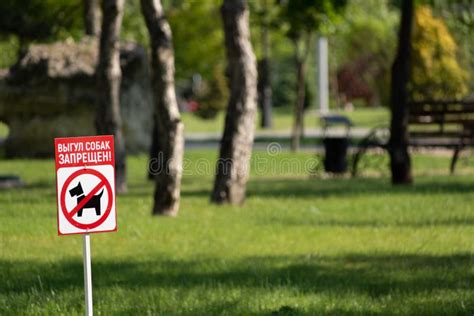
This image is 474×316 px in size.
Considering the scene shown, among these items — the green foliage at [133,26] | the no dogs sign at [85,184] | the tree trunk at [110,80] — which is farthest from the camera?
the green foliage at [133,26]

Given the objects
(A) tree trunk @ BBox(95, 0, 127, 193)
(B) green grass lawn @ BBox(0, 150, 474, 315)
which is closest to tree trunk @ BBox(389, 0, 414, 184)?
(B) green grass lawn @ BBox(0, 150, 474, 315)

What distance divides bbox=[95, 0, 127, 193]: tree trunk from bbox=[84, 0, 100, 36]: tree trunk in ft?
32.3

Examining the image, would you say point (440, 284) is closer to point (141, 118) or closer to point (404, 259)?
point (404, 259)

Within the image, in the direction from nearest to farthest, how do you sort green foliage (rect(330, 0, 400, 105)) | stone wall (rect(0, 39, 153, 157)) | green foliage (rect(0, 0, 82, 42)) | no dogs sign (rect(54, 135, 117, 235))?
no dogs sign (rect(54, 135, 117, 235))
stone wall (rect(0, 39, 153, 157))
green foliage (rect(0, 0, 82, 42))
green foliage (rect(330, 0, 400, 105))

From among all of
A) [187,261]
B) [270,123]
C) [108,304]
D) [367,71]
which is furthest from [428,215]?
[367,71]

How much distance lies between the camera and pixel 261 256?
10398 mm

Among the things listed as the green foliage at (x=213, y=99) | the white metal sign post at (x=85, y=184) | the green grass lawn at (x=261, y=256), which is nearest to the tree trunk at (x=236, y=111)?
the green grass lawn at (x=261, y=256)

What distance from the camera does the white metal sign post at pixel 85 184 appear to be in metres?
6.07

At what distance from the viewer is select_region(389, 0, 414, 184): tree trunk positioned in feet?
58.3

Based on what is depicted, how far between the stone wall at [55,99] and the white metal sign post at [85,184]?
2109 cm

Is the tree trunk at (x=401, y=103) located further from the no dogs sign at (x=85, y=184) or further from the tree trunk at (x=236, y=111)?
the no dogs sign at (x=85, y=184)

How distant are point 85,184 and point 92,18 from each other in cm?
2234

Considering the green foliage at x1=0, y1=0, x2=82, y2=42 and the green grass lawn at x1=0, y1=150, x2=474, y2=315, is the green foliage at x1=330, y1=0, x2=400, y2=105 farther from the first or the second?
the green grass lawn at x1=0, y1=150, x2=474, y2=315

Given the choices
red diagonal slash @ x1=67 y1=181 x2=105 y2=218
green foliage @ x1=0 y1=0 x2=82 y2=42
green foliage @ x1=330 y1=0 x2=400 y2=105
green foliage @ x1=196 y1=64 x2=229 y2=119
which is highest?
green foliage @ x1=0 y1=0 x2=82 y2=42
